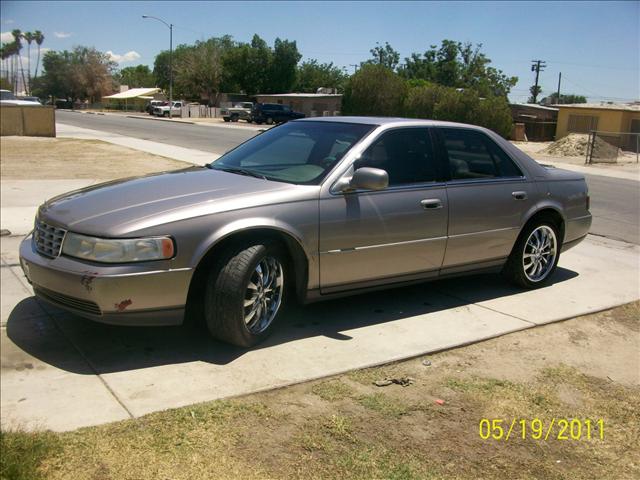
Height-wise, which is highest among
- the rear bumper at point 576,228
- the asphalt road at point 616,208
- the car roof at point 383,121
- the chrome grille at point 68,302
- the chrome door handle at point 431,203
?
the car roof at point 383,121

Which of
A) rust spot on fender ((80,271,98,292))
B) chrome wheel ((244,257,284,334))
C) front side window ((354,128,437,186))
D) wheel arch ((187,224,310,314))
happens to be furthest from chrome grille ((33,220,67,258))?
front side window ((354,128,437,186))

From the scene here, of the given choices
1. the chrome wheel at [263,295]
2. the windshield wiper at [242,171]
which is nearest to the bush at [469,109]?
the windshield wiper at [242,171]

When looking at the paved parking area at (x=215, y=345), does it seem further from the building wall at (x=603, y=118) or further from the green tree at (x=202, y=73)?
the green tree at (x=202, y=73)

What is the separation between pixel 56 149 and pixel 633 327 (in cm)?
1842

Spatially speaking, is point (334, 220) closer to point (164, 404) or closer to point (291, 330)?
point (291, 330)

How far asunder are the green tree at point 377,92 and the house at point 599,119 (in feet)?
34.9

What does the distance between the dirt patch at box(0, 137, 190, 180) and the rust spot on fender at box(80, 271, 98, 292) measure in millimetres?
9454

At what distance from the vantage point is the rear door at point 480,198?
536cm

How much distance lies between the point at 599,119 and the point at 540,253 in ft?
121

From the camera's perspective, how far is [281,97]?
66812mm

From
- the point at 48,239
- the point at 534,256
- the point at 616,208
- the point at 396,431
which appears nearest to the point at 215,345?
the point at 48,239

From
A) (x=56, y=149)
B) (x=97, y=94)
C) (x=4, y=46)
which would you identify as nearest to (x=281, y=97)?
(x=56, y=149)

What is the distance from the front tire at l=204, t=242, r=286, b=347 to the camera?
4.09m

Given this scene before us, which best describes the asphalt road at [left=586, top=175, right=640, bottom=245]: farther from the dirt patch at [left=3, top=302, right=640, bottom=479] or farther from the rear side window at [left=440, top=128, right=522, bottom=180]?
the dirt patch at [left=3, top=302, right=640, bottom=479]
